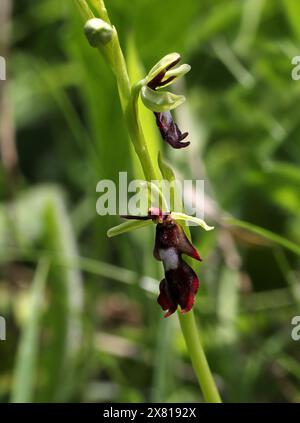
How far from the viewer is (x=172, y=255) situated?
1172 millimetres

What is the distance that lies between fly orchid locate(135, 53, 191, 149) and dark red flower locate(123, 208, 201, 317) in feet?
0.36

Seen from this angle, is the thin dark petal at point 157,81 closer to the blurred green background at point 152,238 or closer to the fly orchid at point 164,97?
the fly orchid at point 164,97

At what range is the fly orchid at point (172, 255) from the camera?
3.79ft

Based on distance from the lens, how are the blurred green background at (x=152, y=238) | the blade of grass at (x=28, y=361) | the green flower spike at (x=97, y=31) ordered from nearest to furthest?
1. the green flower spike at (x=97, y=31)
2. the blade of grass at (x=28, y=361)
3. the blurred green background at (x=152, y=238)

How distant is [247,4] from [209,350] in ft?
3.90

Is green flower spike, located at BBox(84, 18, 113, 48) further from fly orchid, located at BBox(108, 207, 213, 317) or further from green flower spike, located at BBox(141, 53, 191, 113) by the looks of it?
fly orchid, located at BBox(108, 207, 213, 317)

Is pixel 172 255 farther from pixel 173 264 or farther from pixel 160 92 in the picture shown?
pixel 160 92

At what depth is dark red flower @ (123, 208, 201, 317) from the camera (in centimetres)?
116

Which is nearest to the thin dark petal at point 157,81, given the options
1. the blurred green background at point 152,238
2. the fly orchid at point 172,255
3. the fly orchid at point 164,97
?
the fly orchid at point 164,97

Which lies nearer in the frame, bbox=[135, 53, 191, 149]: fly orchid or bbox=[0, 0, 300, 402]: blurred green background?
bbox=[135, 53, 191, 149]: fly orchid

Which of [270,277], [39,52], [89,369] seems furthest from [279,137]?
[39,52]

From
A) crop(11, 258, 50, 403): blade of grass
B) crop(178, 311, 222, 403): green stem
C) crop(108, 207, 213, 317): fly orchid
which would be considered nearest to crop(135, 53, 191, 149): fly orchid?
crop(108, 207, 213, 317): fly orchid

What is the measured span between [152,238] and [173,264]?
85 cm
